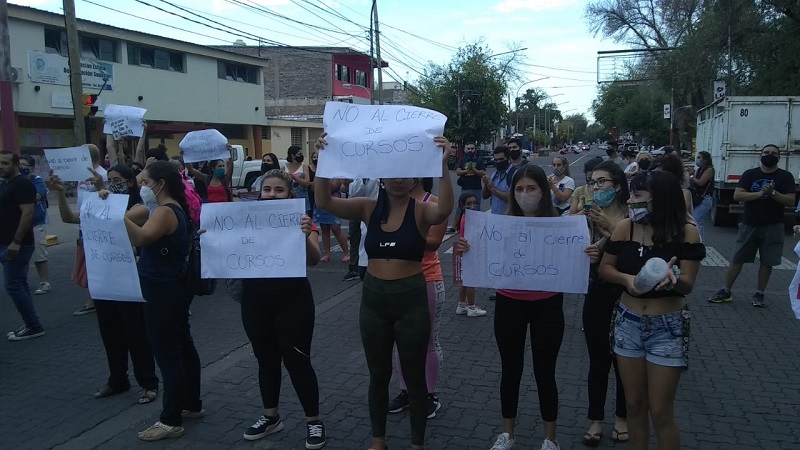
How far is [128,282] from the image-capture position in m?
4.41

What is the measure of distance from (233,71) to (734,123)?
2715 cm

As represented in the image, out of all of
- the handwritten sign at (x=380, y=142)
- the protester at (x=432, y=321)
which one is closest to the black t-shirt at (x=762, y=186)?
the protester at (x=432, y=321)

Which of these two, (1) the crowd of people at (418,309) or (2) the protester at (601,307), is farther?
(2) the protester at (601,307)

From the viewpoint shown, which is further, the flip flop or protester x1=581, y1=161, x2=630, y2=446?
the flip flop

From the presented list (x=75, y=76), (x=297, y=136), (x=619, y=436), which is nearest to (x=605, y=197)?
(x=619, y=436)

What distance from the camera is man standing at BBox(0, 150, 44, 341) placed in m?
6.28

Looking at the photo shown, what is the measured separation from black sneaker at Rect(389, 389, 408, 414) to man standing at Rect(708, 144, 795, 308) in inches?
195

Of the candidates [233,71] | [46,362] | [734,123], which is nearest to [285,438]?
[46,362]

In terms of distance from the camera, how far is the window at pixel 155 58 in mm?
28219

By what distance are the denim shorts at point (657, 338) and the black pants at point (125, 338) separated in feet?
11.8

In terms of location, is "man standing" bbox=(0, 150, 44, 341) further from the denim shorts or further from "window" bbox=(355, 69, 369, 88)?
"window" bbox=(355, 69, 369, 88)

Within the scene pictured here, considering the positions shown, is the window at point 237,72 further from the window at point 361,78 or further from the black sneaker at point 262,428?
the black sneaker at point 262,428

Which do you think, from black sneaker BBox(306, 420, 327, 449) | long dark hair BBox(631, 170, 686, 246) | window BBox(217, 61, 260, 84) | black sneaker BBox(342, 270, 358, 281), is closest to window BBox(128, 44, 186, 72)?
window BBox(217, 61, 260, 84)

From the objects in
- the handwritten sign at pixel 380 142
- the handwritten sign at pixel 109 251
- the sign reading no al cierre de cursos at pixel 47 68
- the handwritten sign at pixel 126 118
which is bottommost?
the handwritten sign at pixel 109 251
